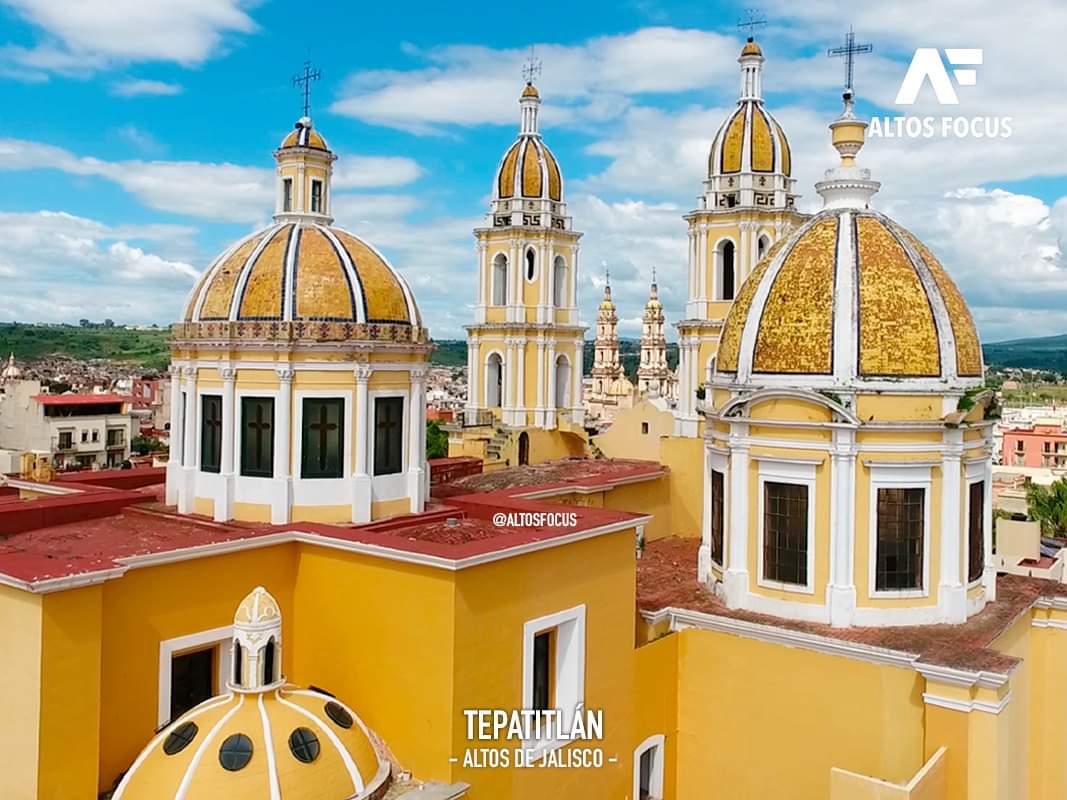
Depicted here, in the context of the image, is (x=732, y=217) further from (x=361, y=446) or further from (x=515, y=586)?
(x=515, y=586)

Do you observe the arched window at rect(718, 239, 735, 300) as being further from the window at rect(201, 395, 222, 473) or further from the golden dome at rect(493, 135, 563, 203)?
the window at rect(201, 395, 222, 473)

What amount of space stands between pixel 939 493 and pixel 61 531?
44.1ft

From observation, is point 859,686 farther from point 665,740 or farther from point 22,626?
point 22,626

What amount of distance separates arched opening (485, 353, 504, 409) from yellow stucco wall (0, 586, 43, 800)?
2315cm

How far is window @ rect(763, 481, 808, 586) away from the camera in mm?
15242

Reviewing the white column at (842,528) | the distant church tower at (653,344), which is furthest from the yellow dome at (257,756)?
the distant church tower at (653,344)

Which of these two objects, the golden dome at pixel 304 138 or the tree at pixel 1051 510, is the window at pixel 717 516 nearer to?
the golden dome at pixel 304 138

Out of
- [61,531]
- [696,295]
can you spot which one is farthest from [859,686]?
[696,295]

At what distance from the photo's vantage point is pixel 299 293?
14547 millimetres

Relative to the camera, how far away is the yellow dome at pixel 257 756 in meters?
9.43

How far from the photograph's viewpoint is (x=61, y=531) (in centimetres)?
1372

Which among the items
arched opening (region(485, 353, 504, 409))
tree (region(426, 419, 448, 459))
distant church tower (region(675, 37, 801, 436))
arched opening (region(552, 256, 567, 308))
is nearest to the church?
distant church tower (region(675, 37, 801, 436))

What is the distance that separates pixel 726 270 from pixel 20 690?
838 inches

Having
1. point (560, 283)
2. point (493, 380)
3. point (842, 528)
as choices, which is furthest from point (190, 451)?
point (560, 283)
